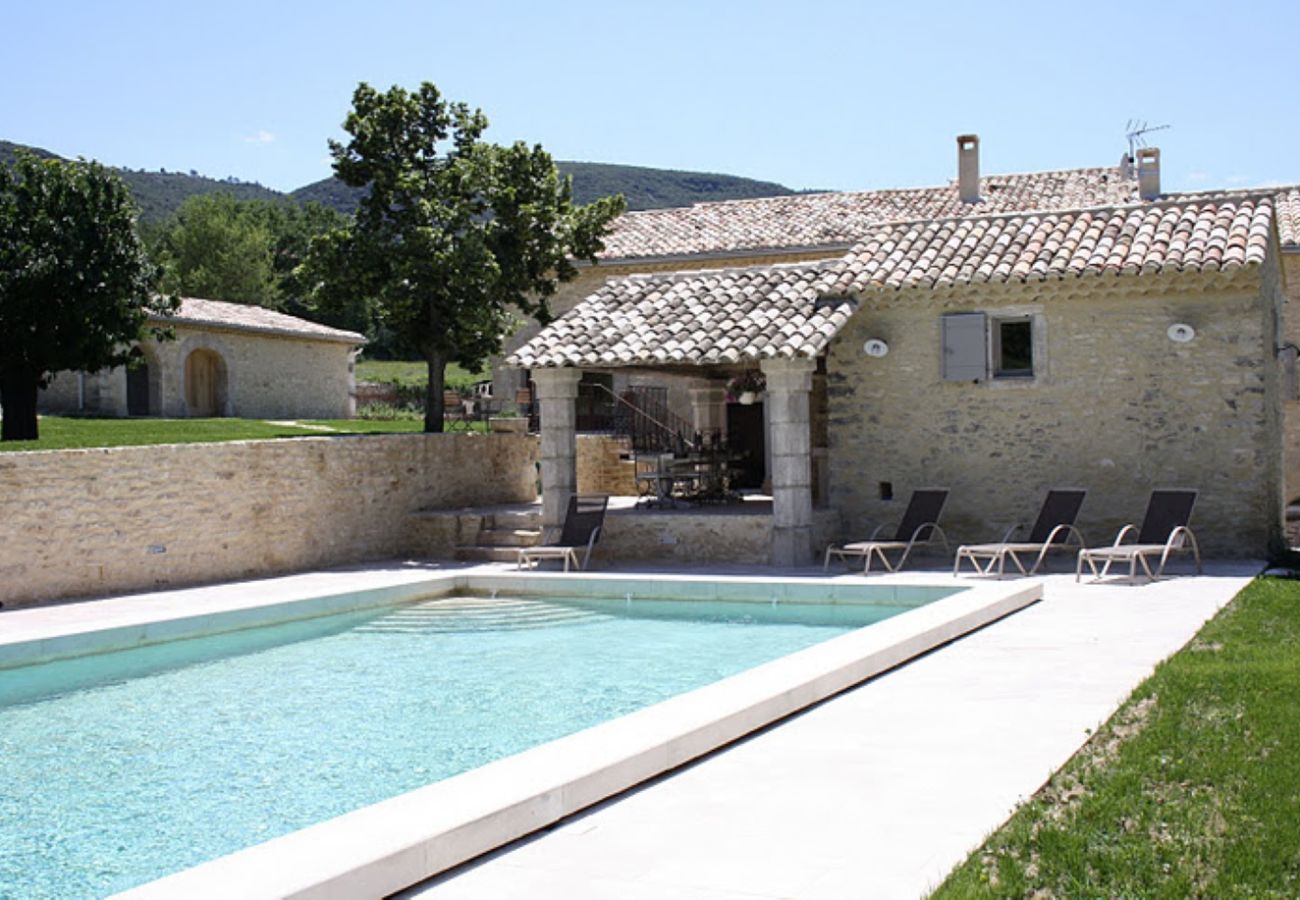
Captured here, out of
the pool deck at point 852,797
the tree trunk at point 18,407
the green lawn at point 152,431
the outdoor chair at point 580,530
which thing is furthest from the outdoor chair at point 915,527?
the tree trunk at point 18,407

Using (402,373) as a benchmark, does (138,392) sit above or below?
below

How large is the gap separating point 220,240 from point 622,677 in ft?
181

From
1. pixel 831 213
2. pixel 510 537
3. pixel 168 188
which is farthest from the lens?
pixel 168 188

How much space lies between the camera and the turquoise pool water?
6602 mm

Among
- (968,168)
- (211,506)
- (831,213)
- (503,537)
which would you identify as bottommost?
(503,537)

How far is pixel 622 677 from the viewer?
402 inches

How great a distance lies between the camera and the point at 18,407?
21.9 metres

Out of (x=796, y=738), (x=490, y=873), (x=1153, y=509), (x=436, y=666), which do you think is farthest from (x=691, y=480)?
(x=490, y=873)

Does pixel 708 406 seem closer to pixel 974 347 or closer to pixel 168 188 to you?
pixel 974 347

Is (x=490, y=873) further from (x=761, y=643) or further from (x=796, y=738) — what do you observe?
(x=761, y=643)

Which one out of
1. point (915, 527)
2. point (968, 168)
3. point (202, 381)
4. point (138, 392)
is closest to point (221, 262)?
point (202, 381)

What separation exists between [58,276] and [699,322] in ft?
40.2

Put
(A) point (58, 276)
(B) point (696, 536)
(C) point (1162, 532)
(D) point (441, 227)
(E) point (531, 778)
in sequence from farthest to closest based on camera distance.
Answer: (A) point (58, 276)
(D) point (441, 227)
(B) point (696, 536)
(C) point (1162, 532)
(E) point (531, 778)

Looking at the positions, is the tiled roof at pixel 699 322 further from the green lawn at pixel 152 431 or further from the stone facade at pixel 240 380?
the stone facade at pixel 240 380
